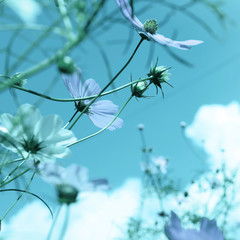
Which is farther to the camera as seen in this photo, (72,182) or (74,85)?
(74,85)

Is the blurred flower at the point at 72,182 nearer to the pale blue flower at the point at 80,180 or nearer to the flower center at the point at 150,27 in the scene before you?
the pale blue flower at the point at 80,180

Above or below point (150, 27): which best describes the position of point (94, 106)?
below

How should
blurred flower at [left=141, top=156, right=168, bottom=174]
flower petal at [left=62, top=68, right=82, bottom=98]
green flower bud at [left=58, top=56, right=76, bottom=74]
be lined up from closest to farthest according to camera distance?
green flower bud at [left=58, top=56, right=76, bottom=74] → flower petal at [left=62, top=68, right=82, bottom=98] → blurred flower at [left=141, top=156, right=168, bottom=174]

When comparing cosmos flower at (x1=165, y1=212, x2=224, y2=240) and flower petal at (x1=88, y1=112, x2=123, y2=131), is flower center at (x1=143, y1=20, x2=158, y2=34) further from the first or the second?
cosmos flower at (x1=165, y1=212, x2=224, y2=240)

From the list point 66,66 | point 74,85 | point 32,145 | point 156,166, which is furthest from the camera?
point 156,166

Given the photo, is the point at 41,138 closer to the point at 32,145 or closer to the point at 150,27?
the point at 32,145

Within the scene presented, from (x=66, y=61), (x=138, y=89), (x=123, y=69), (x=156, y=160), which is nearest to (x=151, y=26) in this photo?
(x=138, y=89)

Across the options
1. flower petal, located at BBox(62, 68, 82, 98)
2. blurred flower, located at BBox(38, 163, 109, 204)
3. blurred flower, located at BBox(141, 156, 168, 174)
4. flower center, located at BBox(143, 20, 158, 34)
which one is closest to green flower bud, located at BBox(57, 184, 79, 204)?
blurred flower, located at BBox(38, 163, 109, 204)

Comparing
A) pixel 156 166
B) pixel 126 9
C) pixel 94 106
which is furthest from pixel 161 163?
pixel 126 9
